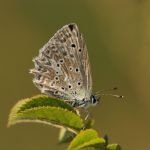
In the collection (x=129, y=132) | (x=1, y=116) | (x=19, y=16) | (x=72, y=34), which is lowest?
(x=129, y=132)

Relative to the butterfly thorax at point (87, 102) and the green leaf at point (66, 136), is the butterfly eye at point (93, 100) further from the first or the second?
the green leaf at point (66, 136)

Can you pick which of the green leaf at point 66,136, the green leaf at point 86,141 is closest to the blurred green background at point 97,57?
the green leaf at point 66,136

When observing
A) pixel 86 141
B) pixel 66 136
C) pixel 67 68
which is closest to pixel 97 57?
pixel 67 68

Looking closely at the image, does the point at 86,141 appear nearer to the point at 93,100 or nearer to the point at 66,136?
the point at 66,136

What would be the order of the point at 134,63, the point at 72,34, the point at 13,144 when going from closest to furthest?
the point at 72,34, the point at 13,144, the point at 134,63

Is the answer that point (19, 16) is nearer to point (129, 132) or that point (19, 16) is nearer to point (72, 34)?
point (129, 132)

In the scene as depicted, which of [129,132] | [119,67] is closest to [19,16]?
[119,67]

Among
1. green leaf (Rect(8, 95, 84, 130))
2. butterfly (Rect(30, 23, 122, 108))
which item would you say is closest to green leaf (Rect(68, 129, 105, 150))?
green leaf (Rect(8, 95, 84, 130))
